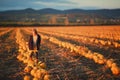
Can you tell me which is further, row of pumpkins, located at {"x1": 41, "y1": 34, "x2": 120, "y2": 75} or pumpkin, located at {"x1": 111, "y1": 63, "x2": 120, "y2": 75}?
row of pumpkins, located at {"x1": 41, "y1": 34, "x2": 120, "y2": 75}

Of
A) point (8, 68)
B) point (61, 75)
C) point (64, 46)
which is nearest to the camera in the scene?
point (61, 75)

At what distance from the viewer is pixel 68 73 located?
11.0 m

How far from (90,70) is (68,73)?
1.08m

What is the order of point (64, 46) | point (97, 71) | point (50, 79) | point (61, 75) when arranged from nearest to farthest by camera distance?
point (50, 79) → point (61, 75) → point (97, 71) → point (64, 46)

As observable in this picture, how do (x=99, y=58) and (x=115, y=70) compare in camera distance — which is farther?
(x=99, y=58)

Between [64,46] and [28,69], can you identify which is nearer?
[28,69]

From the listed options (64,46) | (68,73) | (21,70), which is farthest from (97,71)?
(64,46)

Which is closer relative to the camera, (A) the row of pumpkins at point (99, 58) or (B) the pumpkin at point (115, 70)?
(B) the pumpkin at point (115, 70)

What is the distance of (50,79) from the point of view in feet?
31.7

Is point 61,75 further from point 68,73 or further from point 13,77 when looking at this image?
point 13,77

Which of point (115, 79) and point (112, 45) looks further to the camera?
point (112, 45)

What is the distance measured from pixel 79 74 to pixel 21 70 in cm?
272

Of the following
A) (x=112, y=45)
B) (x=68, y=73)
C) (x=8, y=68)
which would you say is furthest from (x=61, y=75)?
(x=112, y=45)

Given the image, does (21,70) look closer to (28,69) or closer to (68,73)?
(28,69)
